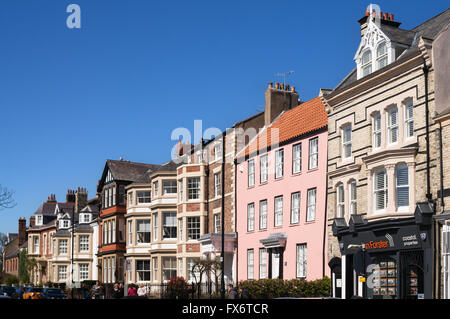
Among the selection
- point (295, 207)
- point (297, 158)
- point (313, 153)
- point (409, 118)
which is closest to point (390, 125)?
point (409, 118)

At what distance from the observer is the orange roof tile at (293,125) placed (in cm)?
3756

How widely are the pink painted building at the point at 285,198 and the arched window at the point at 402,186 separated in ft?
22.2

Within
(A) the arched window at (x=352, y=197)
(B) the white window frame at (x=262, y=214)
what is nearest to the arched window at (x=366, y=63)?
(A) the arched window at (x=352, y=197)

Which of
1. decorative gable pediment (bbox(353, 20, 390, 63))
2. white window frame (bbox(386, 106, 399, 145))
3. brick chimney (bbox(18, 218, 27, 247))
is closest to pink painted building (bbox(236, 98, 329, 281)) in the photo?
decorative gable pediment (bbox(353, 20, 390, 63))

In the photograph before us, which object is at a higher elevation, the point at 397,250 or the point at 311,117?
the point at 311,117

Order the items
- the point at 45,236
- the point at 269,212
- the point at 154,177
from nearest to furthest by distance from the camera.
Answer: the point at 269,212 → the point at 154,177 → the point at 45,236

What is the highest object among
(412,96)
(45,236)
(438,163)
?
(412,96)

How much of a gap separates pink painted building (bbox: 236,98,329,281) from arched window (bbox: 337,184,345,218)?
5.13 ft

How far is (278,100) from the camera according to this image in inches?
1844

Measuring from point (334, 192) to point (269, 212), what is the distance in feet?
25.2

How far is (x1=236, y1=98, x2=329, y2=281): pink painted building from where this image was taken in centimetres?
3584
